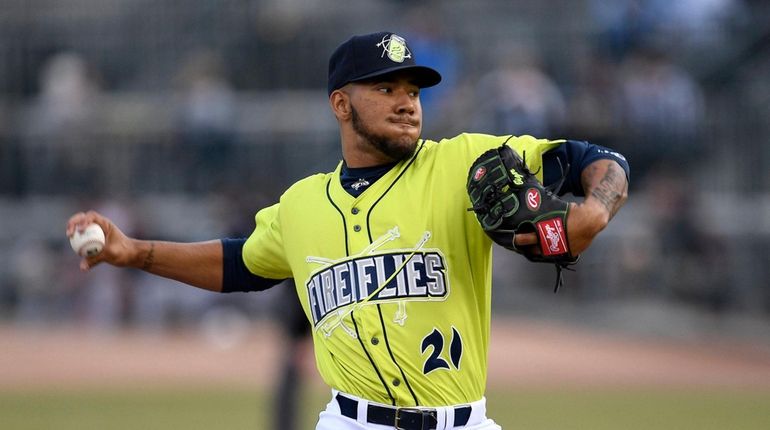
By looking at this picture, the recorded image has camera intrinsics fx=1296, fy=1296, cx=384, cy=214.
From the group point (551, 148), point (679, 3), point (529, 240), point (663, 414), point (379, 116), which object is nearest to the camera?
point (529, 240)

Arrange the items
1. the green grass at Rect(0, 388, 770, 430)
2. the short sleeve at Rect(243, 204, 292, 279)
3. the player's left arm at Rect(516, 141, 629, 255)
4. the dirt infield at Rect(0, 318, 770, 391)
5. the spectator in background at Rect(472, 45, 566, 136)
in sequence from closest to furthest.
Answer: the player's left arm at Rect(516, 141, 629, 255)
the short sleeve at Rect(243, 204, 292, 279)
the green grass at Rect(0, 388, 770, 430)
the dirt infield at Rect(0, 318, 770, 391)
the spectator in background at Rect(472, 45, 566, 136)

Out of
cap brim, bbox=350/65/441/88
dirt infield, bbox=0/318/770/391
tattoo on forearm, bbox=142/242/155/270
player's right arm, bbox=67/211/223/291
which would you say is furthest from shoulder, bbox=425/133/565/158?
dirt infield, bbox=0/318/770/391

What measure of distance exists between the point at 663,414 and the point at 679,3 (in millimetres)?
5916

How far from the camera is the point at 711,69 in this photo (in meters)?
15.5

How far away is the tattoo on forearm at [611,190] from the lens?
434 cm

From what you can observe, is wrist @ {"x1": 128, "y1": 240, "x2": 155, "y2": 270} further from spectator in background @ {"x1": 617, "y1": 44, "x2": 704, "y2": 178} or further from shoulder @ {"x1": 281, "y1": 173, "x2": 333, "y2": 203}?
spectator in background @ {"x1": 617, "y1": 44, "x2": 704, "y2": 178}

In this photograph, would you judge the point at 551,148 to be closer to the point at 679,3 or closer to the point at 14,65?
the point at 679,3

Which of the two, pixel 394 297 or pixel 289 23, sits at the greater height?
pixel 289 23

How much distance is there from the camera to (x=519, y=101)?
14656 mm

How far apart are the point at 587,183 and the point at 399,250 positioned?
0.76 meters

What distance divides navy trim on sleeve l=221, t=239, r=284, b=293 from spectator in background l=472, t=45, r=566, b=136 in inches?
363

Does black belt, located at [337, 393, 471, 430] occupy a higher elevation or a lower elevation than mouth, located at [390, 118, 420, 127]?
lower

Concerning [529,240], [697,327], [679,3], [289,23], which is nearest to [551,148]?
[529,240]

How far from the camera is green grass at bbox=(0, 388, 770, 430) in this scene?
1124 centimetres
